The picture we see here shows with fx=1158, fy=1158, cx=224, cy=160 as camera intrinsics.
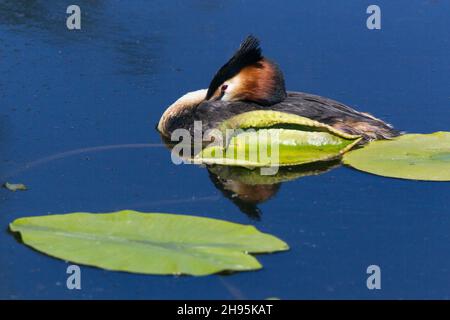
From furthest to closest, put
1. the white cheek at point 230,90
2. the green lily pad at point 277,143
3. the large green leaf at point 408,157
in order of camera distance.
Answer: the white cheek at point 230,90, the green lily pad at point 277,143, the large green leaf at point 408,157

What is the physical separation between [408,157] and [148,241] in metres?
2.51

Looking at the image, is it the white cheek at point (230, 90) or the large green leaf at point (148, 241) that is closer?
the large green leaf at point (148, 241)

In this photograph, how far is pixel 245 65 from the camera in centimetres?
905

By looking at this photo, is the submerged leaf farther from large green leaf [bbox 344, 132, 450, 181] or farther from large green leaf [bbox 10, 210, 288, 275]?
large green leaf [bbox 344, 132, 450, 181]

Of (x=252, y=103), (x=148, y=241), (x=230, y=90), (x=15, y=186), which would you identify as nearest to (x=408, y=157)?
(x=252, y=103)

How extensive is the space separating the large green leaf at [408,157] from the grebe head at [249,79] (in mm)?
874

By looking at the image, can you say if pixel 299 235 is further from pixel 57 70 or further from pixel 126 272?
pixel 57 70

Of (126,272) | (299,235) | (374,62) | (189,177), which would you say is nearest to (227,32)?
(374,62)

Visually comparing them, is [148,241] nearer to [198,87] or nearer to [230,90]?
[230,90]

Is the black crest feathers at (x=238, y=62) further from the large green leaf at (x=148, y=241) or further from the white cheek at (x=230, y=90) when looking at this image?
the large green leaf at (x=148, y=241)

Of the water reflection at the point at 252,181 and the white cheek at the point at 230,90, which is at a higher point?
the white cheek at the point at 230,90

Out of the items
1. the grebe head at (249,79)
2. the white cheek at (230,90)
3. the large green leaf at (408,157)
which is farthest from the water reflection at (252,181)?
the white cheek at (230,90)

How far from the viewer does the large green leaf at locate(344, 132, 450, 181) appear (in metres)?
8.02

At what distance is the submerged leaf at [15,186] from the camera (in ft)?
24.6
